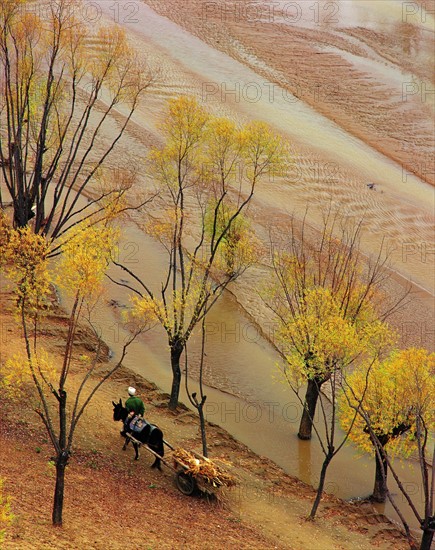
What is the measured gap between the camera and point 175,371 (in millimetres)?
24906

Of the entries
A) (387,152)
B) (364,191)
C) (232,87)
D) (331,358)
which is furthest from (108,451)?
(232,87)

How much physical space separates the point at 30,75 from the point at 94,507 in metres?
15.6

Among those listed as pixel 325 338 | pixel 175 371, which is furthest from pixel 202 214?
pixel 325 338

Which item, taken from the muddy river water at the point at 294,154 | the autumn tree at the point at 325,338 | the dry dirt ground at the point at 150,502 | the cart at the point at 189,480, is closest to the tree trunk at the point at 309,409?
the muddy river water at the point at 294,154

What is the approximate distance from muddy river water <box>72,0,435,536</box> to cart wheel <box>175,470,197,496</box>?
506 centimetres

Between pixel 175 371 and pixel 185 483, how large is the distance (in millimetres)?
5431

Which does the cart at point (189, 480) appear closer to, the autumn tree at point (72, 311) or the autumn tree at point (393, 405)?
the autumn tree at point (72, 311)

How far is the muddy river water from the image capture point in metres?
26.8

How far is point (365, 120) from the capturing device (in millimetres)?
48188

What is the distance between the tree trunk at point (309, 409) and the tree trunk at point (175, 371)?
412 centimetres

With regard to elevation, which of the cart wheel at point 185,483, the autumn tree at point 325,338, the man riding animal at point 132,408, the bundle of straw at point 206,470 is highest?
the autumn tree at point 325,338

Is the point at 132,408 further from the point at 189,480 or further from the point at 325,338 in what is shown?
the point at 325,338

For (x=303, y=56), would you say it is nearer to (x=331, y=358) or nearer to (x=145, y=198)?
(x=145, y=198)

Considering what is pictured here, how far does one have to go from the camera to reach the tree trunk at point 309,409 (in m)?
24.5
